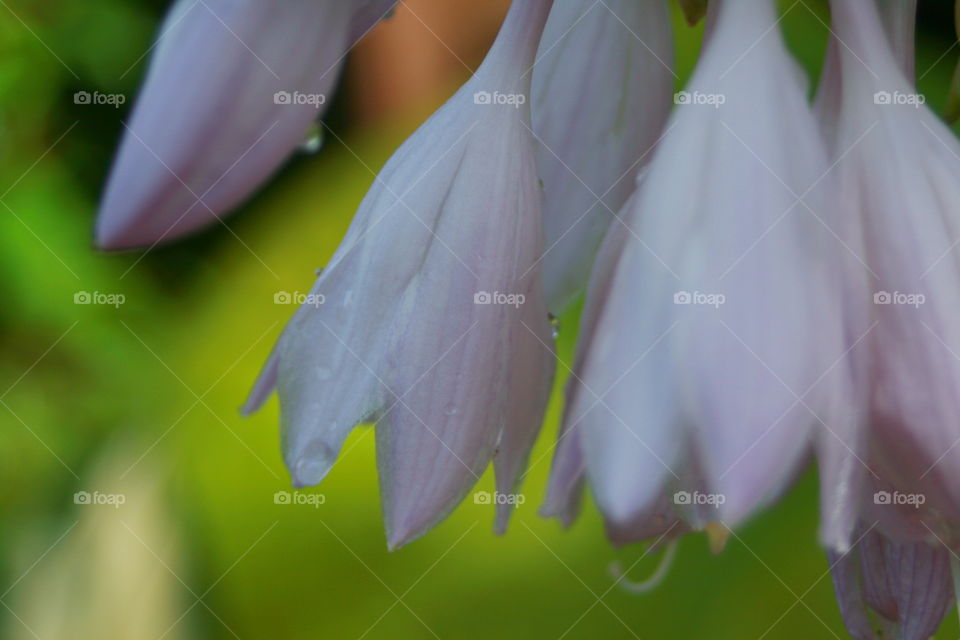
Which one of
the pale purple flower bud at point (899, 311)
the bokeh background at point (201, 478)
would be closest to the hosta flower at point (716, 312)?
the pale purple flower bud at point (899, 311)

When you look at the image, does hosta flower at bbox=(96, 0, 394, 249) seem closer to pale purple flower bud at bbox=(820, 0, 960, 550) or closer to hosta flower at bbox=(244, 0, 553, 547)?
hosta flower at bbox=(244, 0, 553, 547)

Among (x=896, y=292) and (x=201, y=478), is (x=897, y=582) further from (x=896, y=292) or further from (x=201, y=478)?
(x=201, y=478)

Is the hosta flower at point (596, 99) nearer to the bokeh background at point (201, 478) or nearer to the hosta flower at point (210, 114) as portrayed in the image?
the hosta flower at point (210, 114)

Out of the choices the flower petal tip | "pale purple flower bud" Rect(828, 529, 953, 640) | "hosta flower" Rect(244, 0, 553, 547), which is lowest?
"pale purple flower bud" Rect(828, 529, 953, 640)

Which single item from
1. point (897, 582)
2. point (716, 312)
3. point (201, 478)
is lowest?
point (201, 478)

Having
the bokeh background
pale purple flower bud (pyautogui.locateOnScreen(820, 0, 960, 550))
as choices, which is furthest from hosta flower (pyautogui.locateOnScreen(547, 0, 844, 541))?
the bokeh background

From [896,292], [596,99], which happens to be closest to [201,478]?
[596,99]
